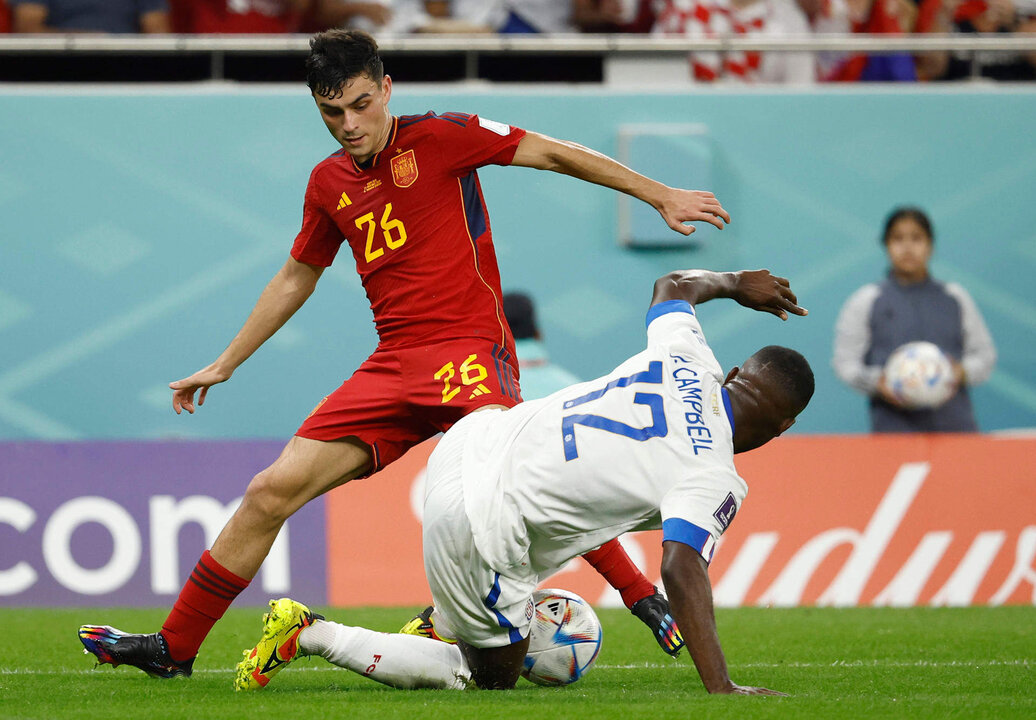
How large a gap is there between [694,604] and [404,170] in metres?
1.91

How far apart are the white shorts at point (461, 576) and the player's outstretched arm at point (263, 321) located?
111 cm

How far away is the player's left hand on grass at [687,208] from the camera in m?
4.40

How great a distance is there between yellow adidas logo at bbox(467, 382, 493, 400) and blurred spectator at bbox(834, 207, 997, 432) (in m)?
4.35

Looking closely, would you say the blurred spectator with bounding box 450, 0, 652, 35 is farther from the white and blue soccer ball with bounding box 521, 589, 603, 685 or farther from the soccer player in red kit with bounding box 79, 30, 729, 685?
the white and blue soccer ball with bounding box 521, 589, 603, 685

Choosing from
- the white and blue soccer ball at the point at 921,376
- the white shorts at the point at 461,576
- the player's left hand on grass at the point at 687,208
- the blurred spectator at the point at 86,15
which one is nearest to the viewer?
the white shorts at the point at 461,576

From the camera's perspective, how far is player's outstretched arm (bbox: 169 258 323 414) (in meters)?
5.00

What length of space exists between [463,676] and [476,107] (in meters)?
5.89

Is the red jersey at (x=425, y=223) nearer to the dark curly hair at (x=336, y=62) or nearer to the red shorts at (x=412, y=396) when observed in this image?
the red shorts at (x=412, y=396)

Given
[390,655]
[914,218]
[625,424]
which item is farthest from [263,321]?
[914,218]

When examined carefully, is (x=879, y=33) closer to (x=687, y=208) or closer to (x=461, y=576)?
(x=687, y=208)

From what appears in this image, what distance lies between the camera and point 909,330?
28.1 feet

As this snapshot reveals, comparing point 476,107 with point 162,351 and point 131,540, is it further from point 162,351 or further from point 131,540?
point 131,540

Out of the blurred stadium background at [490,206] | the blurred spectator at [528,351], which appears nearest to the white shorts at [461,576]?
the blurred spectator at [528,351]

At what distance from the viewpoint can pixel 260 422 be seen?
965cm
